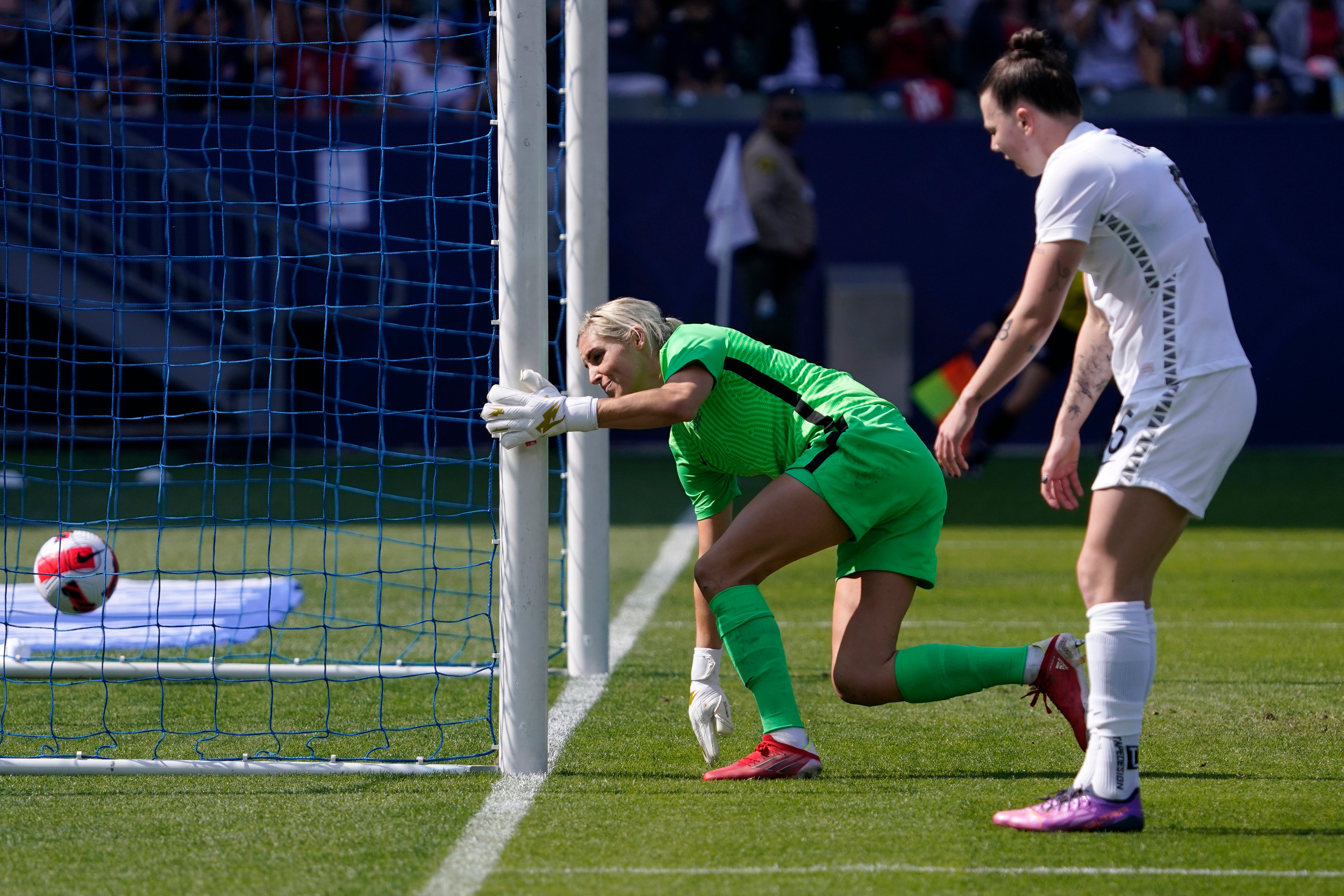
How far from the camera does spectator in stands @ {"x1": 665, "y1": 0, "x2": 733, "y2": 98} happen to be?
15195 mm

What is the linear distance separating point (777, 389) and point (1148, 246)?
1055mm

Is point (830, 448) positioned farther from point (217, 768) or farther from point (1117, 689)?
point (217, 768)

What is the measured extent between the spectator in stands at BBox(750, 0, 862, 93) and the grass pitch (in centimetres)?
1091

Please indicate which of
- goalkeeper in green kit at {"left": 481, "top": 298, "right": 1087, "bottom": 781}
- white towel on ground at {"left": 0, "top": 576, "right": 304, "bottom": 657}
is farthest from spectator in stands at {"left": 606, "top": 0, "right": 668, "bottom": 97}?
goalkeeper in green kit at {"left": 481, "top": 298, "right": 1087, "bottom": 781}

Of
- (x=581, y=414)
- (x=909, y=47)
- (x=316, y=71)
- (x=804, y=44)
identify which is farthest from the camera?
(x=804, y=44)

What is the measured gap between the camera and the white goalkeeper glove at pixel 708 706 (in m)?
3.99

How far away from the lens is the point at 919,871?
314 cm

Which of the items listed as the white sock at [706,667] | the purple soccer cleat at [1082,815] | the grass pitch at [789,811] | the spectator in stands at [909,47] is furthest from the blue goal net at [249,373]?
the spectator in stands at [909,47]

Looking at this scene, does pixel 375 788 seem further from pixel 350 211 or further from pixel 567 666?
pixel 350 211

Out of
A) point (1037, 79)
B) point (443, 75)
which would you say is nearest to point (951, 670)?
point (1037, 79)

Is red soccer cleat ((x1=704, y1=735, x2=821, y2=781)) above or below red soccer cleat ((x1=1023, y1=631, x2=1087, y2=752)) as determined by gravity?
below

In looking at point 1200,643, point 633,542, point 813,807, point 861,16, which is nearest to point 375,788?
point 813,807

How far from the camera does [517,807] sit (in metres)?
3.68

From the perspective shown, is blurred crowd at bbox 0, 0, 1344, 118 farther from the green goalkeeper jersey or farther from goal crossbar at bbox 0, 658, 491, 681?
the green goalkeeper jersey
